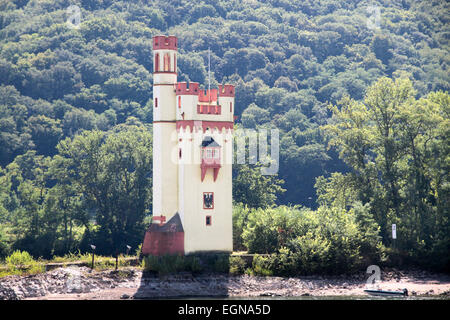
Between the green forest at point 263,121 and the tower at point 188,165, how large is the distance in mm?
3637

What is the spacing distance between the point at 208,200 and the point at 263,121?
189 ft

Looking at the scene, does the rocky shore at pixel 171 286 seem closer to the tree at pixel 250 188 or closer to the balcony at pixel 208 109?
the balcony at pixel 208 109

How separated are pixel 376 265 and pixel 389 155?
9872 millimetres

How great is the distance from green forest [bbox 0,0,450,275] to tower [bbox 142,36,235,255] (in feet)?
11.9

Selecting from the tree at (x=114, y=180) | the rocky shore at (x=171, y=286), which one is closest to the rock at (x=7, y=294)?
the rocky shore at (x=171, y=286)

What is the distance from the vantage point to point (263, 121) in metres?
122

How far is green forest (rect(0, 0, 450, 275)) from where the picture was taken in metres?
69.6

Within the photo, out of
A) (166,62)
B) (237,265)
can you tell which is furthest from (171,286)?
(166,62)

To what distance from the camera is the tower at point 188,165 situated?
213ft

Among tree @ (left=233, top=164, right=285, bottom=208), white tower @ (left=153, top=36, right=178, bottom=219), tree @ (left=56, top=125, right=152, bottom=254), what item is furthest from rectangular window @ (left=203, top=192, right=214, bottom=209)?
tree @ (left=56, top=125, right=152, bottom=254)

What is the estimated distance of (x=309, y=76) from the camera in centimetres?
13775
